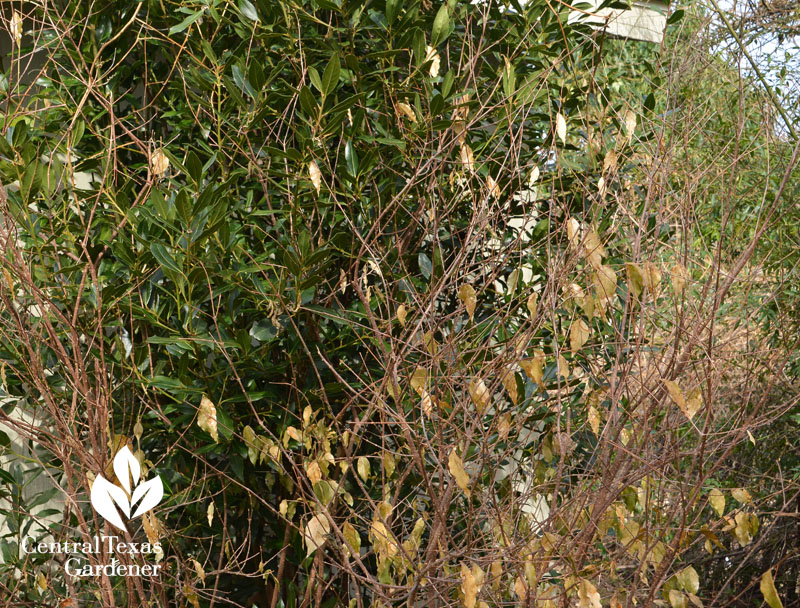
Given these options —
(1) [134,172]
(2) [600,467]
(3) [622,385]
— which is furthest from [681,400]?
(1) [134,172]

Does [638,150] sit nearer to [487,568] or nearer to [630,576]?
[487,568]

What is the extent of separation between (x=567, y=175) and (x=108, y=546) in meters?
1.99

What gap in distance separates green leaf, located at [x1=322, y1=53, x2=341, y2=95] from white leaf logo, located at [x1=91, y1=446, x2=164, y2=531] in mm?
1118

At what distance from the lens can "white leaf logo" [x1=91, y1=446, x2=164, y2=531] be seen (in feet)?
7.30

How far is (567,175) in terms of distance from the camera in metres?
3.06

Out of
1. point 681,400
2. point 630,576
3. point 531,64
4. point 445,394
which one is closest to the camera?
point 681,400

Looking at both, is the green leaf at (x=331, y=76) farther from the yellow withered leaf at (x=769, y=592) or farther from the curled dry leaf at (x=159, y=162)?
the yellow withered leaf at (x=769, y=592)

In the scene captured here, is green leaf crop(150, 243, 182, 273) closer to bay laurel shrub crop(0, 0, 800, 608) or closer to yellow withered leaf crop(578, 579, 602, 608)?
bay laurel shrub crop(0, 0, 800, 608)

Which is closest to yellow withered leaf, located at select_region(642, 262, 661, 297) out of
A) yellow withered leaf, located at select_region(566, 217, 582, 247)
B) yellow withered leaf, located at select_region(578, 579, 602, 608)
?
yellow withered leaf, located at select_region(566, 217, 582, 247)

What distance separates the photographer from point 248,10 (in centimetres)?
244

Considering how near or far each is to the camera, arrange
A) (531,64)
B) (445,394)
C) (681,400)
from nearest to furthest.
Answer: (681,400), (445,394), (531,64)

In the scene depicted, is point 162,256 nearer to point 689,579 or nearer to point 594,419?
point 594,419

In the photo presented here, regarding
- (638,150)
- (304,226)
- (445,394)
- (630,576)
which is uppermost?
(638,150)

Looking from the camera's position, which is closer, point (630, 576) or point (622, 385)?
point (622, 385)
